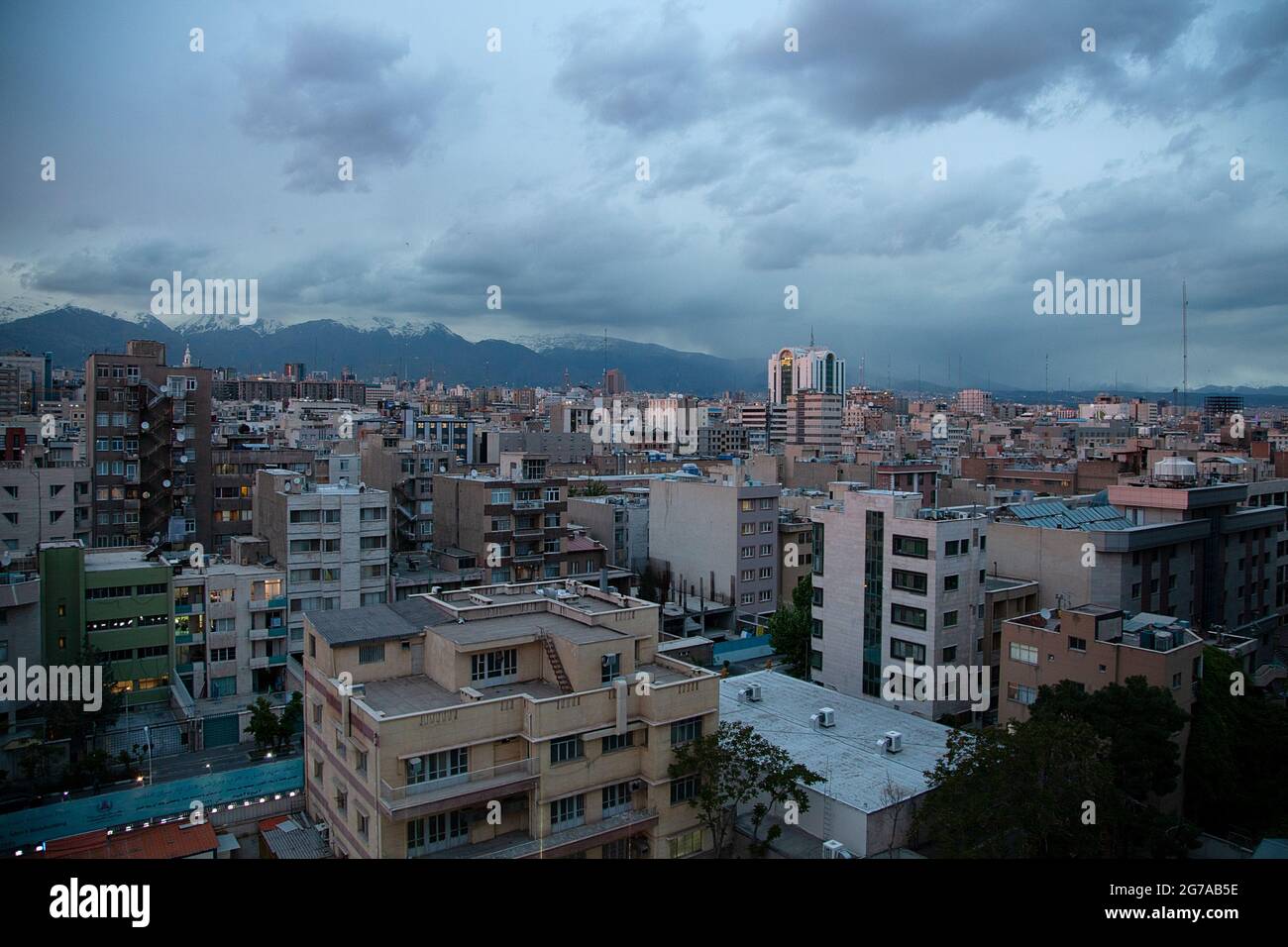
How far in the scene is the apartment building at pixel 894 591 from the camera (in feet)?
35.8

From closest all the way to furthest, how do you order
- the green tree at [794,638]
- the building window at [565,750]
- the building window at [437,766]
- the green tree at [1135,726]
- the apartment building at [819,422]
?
the building window at [437,766]
the building window at [565,750]
the green tree at [1135,726]
the green tree at [794,638]
the apartment building at [819,422]

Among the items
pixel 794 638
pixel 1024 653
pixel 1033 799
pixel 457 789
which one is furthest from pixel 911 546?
pixel 457 789

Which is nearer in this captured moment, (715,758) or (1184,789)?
(715,758)

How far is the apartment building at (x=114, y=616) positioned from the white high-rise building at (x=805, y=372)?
183 feet

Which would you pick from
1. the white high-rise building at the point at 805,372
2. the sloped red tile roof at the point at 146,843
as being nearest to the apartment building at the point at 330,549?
the sloped red tile roof at the point at 146,843

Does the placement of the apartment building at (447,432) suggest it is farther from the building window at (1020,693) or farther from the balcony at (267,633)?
the building window at (1020,693)

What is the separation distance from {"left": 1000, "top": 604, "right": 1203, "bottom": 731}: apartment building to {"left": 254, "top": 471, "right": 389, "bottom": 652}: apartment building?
897 centimetres

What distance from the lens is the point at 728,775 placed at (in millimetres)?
6887

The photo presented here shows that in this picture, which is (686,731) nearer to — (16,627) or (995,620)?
(995,620)

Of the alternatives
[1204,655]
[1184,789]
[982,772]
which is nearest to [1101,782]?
[982,772]

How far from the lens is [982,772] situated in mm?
6117

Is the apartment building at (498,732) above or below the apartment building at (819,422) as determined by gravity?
below
